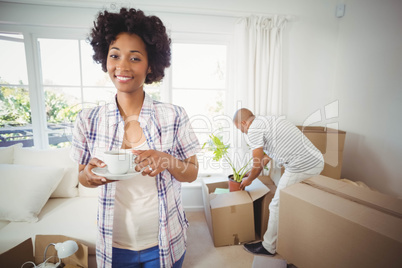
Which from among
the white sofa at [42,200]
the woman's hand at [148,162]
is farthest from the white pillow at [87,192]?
the woman's hand at [148,162]

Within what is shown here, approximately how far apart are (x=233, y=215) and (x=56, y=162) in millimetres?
1619

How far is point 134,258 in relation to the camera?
0.72 m

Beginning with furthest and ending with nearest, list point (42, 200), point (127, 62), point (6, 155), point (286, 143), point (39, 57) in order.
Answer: point (39, 57) < point (6, 155) < point (286, 143) < point (42, 200) < point (127, 62)

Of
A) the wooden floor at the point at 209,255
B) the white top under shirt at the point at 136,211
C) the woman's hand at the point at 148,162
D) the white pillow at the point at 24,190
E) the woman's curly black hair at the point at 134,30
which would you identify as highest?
the woman's curly black hair at the point at 134,30

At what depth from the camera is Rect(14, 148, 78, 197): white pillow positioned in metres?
1.72

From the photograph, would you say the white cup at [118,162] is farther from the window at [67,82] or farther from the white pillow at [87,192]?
the window at [67,82]

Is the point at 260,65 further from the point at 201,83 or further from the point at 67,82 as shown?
the point at 67,82

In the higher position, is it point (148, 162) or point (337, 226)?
point (148, 162)

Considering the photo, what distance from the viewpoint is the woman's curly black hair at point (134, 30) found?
0.73 meters

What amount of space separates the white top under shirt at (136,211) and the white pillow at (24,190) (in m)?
1.17

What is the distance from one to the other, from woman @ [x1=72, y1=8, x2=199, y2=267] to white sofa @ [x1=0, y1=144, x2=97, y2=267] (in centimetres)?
76

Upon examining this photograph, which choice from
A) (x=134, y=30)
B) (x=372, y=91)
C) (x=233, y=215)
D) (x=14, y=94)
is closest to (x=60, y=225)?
(x=233, y=215)

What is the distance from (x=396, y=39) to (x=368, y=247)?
5.85 ft

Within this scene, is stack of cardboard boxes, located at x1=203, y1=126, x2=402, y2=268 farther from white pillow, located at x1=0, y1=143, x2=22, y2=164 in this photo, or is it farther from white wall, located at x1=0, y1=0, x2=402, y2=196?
white pillow, located at x1=0, y1=143, x2=22, y2=164
